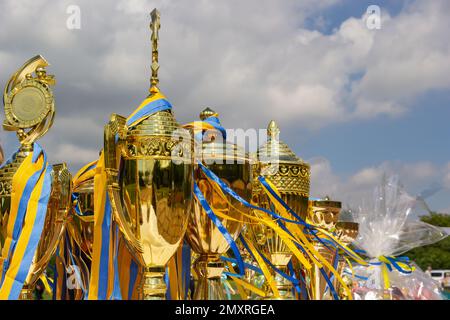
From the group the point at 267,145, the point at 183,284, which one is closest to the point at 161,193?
the point at 183,284

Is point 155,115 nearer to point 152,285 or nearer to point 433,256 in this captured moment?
point 152,285

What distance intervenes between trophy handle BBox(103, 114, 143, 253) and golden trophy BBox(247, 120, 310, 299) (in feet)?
4.64

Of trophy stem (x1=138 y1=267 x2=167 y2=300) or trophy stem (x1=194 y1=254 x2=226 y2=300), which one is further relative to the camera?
trophy stem (x1=194 y1=254 x2=226 y2=300)

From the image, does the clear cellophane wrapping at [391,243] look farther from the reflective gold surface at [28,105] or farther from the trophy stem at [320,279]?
the reflective gold surface at [28,105]

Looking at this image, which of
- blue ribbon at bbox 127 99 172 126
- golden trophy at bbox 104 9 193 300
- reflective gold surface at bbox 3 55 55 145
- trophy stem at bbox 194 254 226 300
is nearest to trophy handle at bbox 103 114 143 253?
golden trophy at bbox 104 9 193 300

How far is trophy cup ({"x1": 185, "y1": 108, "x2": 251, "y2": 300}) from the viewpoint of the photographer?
3090 millimetres

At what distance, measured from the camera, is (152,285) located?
2748 millimetres

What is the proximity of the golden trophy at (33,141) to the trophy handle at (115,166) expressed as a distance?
39 centimetres

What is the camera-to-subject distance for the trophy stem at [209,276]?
10.6 feet

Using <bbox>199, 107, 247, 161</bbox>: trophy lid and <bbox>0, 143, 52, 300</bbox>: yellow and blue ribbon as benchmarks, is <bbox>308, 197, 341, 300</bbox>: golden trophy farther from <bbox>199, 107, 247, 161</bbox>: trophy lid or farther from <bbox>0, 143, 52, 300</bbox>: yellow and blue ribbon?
<bbox>0, 143, 52, 300</bbox>: yellow and blue ribbon
